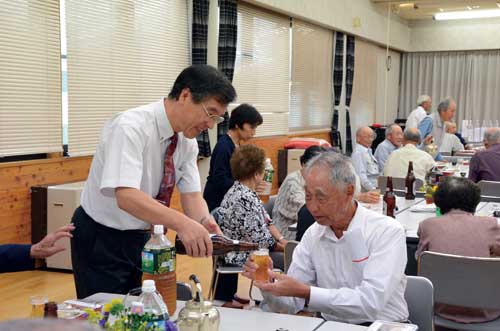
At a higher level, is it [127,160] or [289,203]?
[127,160]

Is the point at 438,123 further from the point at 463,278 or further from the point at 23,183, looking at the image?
the point at 463,278

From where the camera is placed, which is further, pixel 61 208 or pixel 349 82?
pixel 349 82

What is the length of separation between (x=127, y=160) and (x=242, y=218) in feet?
5.51

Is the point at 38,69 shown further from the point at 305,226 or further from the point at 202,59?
the point at 305,226

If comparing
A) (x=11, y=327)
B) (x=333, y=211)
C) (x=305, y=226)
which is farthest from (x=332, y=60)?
(x=11, y=327)

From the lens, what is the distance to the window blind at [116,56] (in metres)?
5.67

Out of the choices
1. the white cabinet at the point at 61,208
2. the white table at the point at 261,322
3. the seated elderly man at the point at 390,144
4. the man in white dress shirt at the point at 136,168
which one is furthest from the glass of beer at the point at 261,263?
the seated elderly man at the point at 390,144

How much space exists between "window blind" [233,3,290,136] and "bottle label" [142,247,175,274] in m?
6.43

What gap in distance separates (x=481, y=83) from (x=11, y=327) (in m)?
14.9

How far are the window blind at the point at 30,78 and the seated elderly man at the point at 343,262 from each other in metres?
3.49

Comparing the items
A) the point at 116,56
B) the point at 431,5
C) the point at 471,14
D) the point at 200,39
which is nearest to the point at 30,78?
the point at 116,56

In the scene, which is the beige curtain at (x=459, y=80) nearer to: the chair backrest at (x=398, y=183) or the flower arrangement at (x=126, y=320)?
the chair backrest at (x=398, y=183)

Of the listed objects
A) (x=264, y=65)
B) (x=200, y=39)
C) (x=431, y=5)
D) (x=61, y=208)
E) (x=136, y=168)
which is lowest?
(x=61, y=208)

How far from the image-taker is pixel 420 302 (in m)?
2.38
